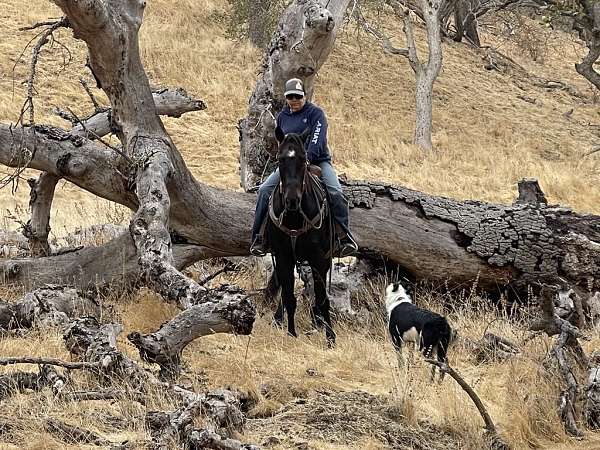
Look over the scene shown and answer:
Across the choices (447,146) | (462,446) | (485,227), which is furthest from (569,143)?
(462,446)

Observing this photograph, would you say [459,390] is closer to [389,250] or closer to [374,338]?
[374,338]

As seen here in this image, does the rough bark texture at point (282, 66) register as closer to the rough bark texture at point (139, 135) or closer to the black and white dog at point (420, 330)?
the rough bark texture at point (139, 135)

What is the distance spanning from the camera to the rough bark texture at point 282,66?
10.4 meters

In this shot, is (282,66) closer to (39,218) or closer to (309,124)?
(309,124)

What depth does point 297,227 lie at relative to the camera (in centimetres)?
924

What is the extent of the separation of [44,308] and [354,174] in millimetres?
15903

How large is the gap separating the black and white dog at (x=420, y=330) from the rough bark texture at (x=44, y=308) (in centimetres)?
309

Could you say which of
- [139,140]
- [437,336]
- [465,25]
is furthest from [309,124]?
[465,25]

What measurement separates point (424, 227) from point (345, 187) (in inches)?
40.5

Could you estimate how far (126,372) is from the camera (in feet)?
21.4

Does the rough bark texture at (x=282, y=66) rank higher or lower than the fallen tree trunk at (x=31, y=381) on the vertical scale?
higher

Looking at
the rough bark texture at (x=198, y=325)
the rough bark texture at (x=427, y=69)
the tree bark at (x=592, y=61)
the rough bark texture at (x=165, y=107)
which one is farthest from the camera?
the rough bark texture at (x=427, y=69)

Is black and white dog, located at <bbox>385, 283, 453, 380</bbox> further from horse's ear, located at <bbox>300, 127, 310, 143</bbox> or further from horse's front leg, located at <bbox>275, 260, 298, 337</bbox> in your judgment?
horse's ear, located at <bbox>300, 127, 310, 143</bbox>

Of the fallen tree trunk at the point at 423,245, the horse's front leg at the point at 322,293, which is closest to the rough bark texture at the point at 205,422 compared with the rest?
the horse's front leg at the point at 322,293
